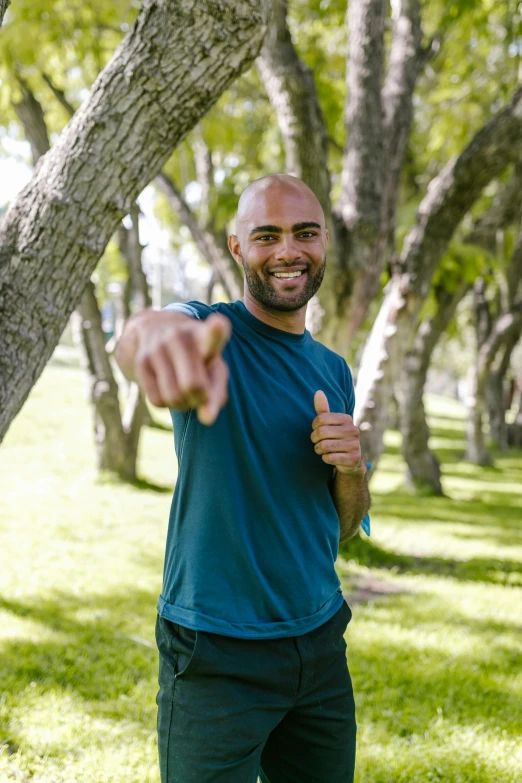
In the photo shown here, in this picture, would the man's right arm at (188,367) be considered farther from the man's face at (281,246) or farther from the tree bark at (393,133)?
the tree bark at (393,133)

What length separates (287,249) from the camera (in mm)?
2070

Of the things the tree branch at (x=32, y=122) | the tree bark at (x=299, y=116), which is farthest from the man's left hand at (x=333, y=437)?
the tree branch at (x=32, y=122)

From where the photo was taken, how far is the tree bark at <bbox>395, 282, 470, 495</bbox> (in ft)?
36.0

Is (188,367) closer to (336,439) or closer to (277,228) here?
(336,439)

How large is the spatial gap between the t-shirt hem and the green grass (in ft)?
5.81

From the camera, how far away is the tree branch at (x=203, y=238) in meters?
8.05

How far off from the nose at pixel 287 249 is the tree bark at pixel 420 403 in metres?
9.08

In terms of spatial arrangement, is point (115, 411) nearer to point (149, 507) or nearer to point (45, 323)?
point (149, 507)

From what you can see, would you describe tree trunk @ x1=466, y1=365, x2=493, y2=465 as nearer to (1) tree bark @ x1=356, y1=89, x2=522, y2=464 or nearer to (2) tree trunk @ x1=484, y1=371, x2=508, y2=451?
(2) tree trunk @ x1=484, y1=371, x2=508, y2=451

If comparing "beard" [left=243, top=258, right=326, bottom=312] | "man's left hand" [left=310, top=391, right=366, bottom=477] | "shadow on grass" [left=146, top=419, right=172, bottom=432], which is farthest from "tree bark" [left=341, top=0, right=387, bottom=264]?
"shadow on grass" [left=146, top=419, right=172, bottom=432]

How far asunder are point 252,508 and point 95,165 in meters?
1.44

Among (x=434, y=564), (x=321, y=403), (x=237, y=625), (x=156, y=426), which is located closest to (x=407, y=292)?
(x=434, y=564)

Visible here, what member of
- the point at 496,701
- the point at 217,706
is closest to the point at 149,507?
the point at 496,701

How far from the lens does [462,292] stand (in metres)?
11.6
